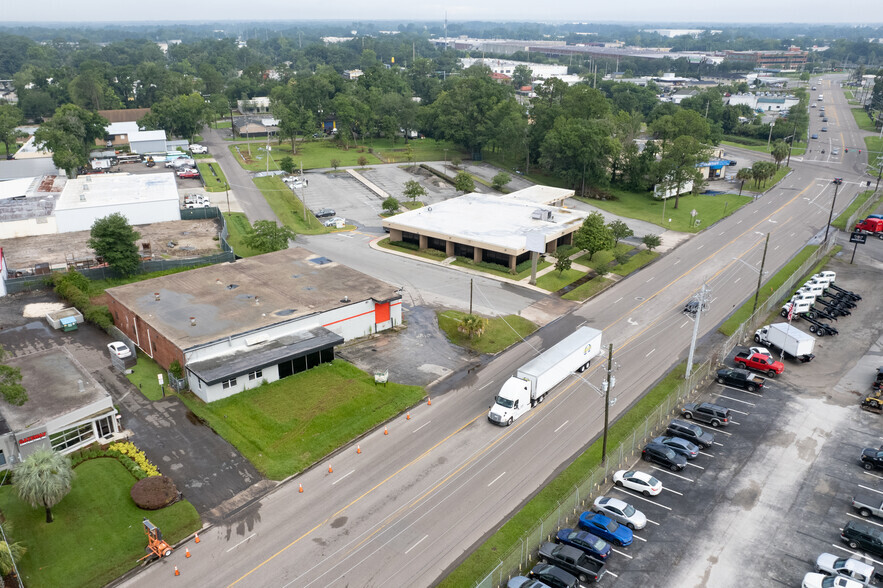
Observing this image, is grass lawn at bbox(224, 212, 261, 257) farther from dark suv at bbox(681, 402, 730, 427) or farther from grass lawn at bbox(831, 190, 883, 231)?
grass lawn at bbox(831, 190, 883, 231)

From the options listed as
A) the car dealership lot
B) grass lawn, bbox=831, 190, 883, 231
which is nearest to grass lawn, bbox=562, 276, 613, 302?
the car dealership lot

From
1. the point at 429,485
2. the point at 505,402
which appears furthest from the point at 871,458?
the point at 429,485

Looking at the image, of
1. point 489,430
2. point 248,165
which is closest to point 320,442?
point 489,430

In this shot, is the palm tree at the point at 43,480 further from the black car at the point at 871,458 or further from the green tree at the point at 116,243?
the black car at the point at 871,458

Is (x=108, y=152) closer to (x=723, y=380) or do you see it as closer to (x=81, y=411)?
(x=81, y=411)

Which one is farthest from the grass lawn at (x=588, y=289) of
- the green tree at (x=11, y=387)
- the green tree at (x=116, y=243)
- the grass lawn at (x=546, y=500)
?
the green tree at (x=11, y=387)

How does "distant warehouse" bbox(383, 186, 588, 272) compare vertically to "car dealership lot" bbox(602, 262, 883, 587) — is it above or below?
above
